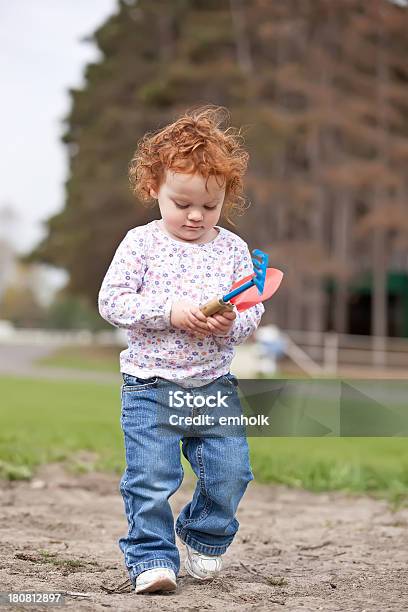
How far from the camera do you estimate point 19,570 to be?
10.8 ft

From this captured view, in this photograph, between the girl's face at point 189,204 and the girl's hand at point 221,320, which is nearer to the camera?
the girl's hand at point 221,320

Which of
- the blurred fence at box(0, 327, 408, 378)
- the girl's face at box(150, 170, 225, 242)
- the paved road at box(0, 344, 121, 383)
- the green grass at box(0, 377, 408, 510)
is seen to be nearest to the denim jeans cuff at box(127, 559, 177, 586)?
the girl's face at box(150, 170, 225, 242)

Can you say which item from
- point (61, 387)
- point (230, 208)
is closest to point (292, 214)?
point (61, 387)

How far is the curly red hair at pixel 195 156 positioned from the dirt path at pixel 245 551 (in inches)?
51.2

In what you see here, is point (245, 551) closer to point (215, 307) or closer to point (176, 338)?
point (176, 338)

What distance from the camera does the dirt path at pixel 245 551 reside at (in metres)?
3.06

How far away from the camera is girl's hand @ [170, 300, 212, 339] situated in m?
3.11

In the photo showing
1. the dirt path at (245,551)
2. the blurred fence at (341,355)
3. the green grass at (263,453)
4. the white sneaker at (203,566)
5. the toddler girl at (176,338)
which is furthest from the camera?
the blurred fence at (341,355)

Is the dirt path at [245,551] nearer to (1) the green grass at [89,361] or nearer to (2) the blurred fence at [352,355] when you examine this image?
(2) the blurred fence at [352,355]

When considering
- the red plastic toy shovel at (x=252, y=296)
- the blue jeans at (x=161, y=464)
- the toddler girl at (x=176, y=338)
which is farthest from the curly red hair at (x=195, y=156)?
the blue jeans at (x=161, y=464)

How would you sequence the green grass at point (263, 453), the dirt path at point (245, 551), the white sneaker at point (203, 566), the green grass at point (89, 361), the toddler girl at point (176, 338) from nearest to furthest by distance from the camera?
the dirt path at point (245, 551) → the toddler girl at point (176, 338) → the white sneaker at point (203, 566) → the green grass at point (263, 453) → the green grass at point (89, 361)

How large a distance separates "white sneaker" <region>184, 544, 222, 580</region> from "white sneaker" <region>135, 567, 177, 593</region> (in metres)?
0.26

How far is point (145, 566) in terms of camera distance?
10.4 feet

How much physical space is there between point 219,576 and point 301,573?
0.31 metres
